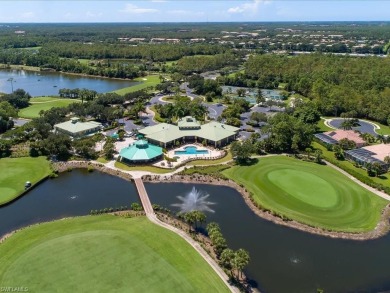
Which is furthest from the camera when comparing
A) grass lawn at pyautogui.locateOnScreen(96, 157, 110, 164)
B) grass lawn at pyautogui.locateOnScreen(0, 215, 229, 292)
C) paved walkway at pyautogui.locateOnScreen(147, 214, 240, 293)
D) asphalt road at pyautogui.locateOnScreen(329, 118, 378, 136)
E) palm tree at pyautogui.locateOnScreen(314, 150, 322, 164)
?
asphalt road at pyautogui.locateOnScreen(329, 118, 378, 136)

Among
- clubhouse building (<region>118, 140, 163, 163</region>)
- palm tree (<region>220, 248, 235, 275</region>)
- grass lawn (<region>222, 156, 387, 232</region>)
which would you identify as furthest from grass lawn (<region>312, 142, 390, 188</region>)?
palm tree (<region>220, 248, 235, 275</region>)

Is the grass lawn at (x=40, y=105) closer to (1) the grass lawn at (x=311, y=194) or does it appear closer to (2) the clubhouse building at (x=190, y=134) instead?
(2) the clubhouse building at (x=190, y=134)

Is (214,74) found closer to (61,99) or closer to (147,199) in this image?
(61,99)

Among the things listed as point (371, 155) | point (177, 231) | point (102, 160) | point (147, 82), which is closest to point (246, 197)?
point (177, 231)

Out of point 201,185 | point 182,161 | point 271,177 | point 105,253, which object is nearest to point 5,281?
point 105,253

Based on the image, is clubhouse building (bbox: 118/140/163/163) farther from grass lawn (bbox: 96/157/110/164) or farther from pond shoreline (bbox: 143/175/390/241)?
→ pond shoreline (bbox: 143/175/390/241)

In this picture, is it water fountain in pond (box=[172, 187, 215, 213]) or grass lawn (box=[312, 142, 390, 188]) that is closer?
water fountain in pond (box=[172, 187, 215, 213])
